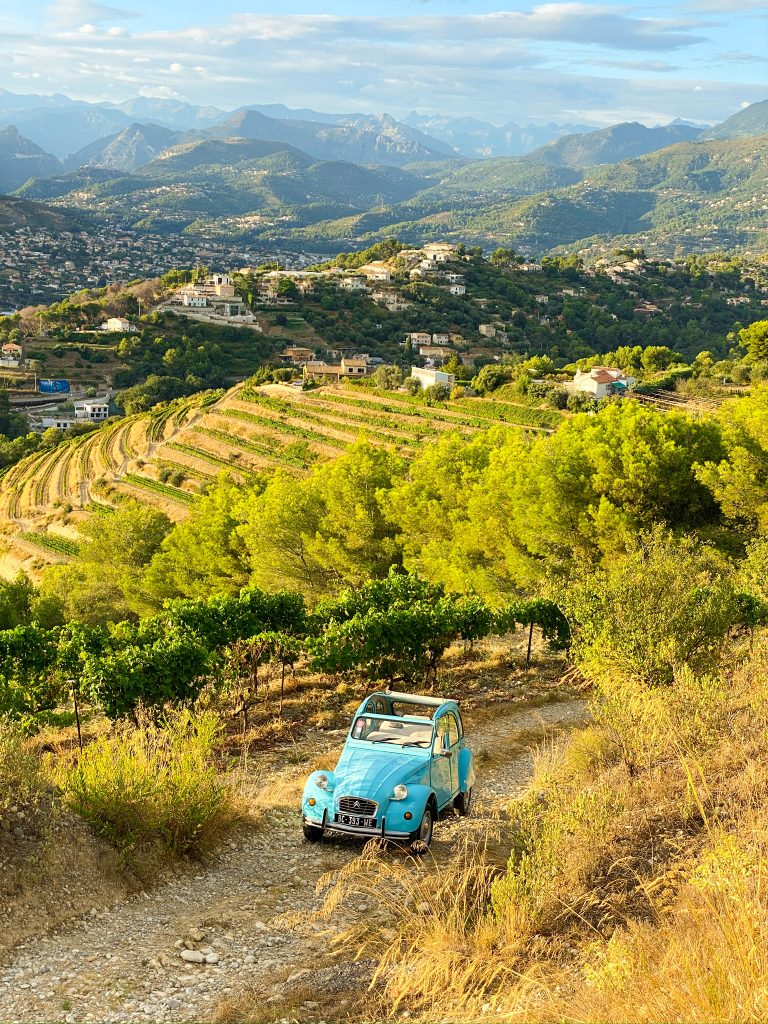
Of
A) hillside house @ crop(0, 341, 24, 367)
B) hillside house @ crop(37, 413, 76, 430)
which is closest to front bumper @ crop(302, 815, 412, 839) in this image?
hillside house @ crop(37, 413, 76, 430)

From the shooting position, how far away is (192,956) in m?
6.11

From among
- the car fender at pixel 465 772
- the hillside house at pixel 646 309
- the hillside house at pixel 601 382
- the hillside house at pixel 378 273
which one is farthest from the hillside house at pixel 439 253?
the car fender at pixel 465 772

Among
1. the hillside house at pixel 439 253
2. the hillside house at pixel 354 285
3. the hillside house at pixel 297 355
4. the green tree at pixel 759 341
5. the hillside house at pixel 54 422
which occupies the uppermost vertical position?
the hillside house at pixel 439 253

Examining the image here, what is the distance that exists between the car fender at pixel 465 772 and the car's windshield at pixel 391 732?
64 cm

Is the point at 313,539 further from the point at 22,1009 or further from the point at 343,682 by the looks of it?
the point at 22,1009

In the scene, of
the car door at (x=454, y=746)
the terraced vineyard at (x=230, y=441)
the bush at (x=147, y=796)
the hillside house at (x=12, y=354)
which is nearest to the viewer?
the bush at (x=147, y=796)

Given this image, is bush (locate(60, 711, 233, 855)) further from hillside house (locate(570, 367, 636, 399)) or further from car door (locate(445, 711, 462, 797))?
hillside house (locate(570, 367, 636, 399))

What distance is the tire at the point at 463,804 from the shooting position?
9.27 metres

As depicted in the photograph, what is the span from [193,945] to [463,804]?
381cm

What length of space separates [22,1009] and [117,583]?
33.3 metres

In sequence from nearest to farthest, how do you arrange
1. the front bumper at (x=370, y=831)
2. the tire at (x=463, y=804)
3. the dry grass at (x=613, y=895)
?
1. the dry grass at (x=613, y=895)
2. the front bumper at (x=370, y=831)
3. the tire at (x=463, y=804)

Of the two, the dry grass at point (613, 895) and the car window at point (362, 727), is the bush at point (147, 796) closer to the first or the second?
the dry grass at point (613, 895)

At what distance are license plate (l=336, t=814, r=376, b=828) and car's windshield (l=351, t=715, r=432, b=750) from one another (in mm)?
992

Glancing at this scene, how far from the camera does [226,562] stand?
1171 inches
